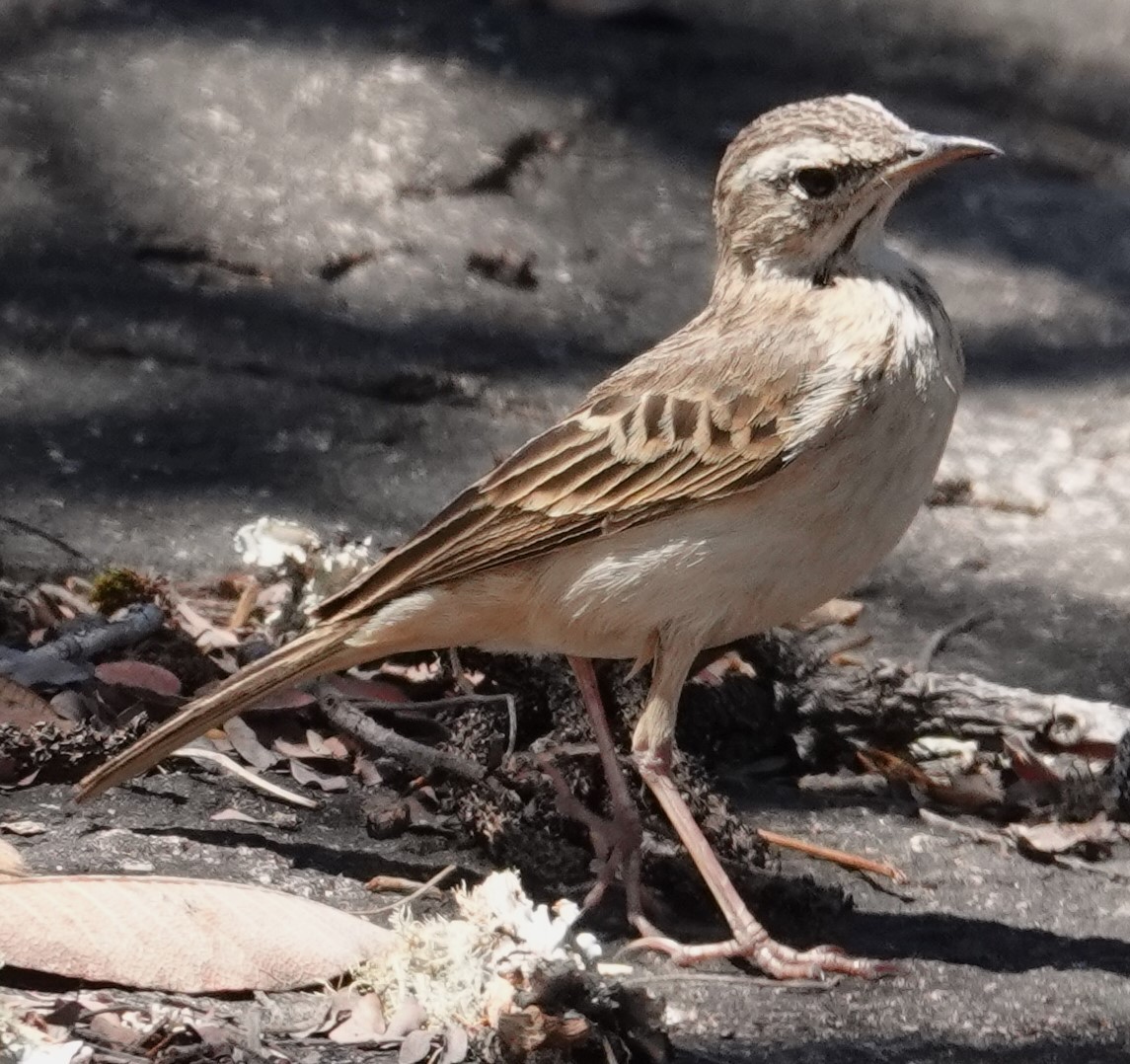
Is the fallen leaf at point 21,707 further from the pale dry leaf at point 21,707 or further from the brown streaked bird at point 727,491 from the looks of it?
the brown streaked bird at point 727,491

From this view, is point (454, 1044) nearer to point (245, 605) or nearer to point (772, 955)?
point (772, 955)

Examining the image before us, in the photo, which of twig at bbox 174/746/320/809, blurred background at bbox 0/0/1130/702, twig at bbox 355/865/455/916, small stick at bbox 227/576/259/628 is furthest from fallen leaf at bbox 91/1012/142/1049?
→ blurred background at bbox 0/0/1130/702

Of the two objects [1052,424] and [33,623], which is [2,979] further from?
[1052,424]

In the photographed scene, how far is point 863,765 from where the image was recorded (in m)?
6.59

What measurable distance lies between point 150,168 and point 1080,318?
14.6ft

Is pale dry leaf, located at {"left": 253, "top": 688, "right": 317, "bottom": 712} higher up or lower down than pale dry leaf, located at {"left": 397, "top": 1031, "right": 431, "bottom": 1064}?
lower down

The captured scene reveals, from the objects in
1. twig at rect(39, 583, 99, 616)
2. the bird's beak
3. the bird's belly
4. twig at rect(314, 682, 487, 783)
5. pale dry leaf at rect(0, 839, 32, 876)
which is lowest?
twig at rect(39, 583, 99, 616)

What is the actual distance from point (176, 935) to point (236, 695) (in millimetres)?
899

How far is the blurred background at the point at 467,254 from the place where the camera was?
319 inches

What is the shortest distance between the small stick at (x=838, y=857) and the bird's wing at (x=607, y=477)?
41.8 inches

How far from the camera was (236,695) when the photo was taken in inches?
217

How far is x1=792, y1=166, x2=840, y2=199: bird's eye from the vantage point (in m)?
5.62

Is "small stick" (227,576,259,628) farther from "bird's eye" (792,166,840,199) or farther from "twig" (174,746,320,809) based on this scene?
"bird's eye" (792,166,840,199)

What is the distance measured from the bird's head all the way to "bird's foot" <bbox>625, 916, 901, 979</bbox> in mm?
1791
